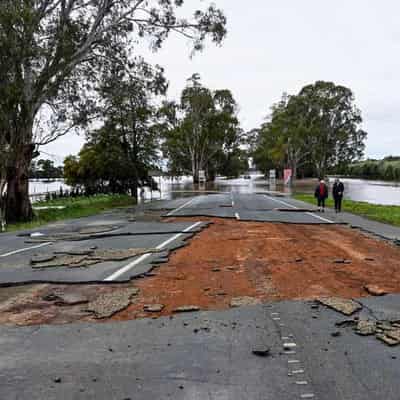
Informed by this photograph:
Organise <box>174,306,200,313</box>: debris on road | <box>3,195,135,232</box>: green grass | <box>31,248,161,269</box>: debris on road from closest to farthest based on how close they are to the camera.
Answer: <box>174,306,200,313</box>: debris on road < <box>31,248,161,269</box>: debris on road < <box>3,195,135,232</box>: green grass

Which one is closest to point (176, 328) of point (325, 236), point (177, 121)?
point (325, 236)

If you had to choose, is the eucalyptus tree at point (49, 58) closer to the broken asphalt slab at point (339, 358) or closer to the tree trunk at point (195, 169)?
the broken asphalt slab at point (339, 358)

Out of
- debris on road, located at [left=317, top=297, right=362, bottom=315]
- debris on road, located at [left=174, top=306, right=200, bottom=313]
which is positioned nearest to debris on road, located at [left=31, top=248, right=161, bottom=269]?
debris on road, located at [left=174, top=306, right=200, bottom=313]

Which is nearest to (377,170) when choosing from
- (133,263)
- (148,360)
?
(133,263)

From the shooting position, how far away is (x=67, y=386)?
3.39m

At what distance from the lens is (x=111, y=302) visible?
5.65 m

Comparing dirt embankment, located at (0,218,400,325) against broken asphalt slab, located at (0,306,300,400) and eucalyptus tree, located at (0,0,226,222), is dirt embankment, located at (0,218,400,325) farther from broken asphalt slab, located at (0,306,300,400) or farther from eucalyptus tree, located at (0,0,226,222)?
eucalyptus tree, located at (0,0,226,222)

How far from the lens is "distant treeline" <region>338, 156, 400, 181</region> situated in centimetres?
8662

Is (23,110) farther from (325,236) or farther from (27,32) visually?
(325,236)

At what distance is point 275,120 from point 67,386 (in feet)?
236

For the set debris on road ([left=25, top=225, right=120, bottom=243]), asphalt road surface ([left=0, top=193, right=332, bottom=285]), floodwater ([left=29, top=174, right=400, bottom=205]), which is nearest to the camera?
asphalt road surface ([left=0, top=193, right=332, bottom=285])

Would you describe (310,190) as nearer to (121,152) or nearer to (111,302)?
(121,152)

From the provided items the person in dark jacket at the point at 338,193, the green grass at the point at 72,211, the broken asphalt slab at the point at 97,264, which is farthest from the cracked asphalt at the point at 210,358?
the person in dark jacket at the point at 338,193

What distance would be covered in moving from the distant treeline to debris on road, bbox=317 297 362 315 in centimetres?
8596
